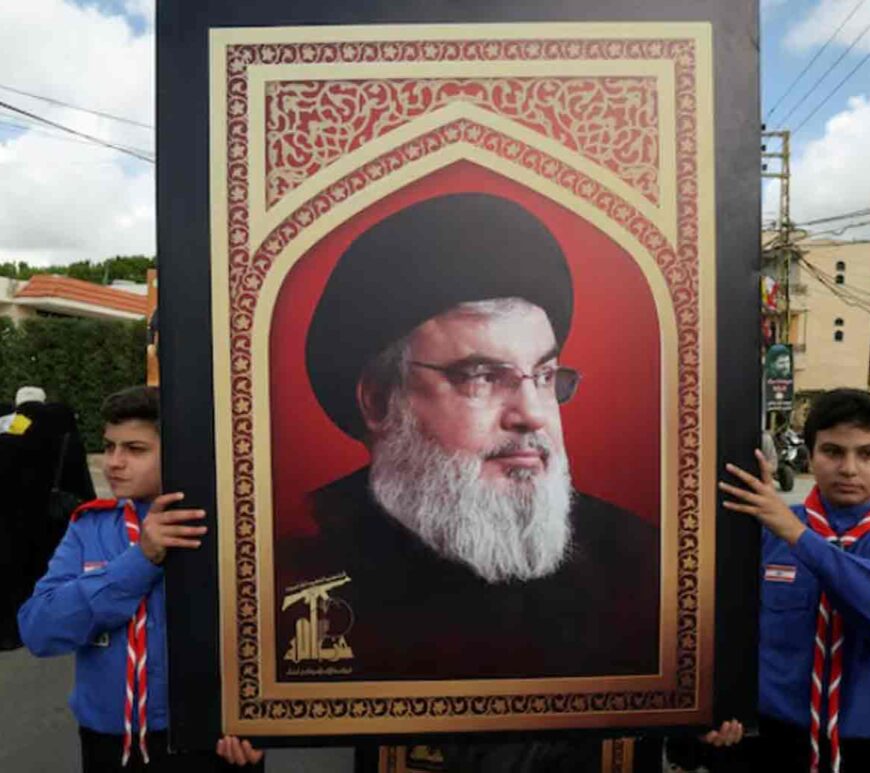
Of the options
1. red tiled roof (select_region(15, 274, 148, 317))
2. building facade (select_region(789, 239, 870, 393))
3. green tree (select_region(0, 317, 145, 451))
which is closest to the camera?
green tree (select_region(0, 317, 145, 451))

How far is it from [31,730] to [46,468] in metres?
1.16

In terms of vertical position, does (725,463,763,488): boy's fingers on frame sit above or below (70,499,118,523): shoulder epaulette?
above

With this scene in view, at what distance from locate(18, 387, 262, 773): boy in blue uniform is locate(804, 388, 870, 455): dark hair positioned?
137 cm

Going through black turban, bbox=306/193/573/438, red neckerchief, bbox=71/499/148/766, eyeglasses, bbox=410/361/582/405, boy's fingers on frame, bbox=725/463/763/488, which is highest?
black turban, bbox=306/193/573/438

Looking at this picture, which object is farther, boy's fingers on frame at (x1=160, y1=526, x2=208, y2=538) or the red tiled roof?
the red tiled roof

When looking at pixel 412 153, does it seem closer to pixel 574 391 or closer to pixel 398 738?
pixel 574 391

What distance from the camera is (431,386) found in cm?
128

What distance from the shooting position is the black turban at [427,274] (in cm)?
126

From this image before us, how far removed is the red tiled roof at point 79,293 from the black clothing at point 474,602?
17.4 meters

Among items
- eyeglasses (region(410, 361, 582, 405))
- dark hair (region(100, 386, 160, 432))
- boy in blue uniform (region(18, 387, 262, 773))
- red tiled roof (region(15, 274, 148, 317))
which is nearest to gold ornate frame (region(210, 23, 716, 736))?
eyeglasses (region(410, 361, 582, 405))

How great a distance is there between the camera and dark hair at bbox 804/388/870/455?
1647 millimetres

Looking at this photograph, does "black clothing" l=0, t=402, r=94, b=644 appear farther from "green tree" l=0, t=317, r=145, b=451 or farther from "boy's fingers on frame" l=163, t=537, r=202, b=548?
"green tree" l=0, t=317, r=145, b=451

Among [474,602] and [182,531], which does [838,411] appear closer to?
[474,602]

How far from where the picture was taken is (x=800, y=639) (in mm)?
1596
